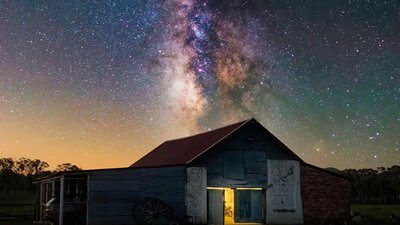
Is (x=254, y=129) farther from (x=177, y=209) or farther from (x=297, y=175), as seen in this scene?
(x=177, y=209)

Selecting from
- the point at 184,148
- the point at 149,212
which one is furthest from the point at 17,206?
the point at 149,212

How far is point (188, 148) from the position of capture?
3500cm

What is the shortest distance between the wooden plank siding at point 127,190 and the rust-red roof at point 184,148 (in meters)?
1.32

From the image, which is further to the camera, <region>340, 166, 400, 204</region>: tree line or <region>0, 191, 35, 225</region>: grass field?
<region>340, 166, 400, 204</region>: tree line

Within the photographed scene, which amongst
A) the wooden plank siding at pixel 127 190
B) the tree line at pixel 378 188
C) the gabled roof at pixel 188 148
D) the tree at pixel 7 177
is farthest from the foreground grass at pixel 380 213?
the tree at pixel 7 177

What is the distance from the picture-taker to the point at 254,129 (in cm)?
3241

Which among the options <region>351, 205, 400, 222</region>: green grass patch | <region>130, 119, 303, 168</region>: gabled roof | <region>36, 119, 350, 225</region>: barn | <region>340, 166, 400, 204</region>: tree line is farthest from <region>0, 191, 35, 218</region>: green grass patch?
<region>340, 166, 400, 204</region>: tree line

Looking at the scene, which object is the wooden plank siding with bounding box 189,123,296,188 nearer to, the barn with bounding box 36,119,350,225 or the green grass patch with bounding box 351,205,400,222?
the barn with bounding box 36,119,350,225

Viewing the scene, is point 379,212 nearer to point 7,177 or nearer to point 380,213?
point 380,213

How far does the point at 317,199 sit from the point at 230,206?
5.92 m

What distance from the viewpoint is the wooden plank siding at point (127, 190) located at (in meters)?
28.3

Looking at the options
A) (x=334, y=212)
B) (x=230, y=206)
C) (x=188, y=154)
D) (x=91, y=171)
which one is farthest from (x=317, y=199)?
(x=91, y=171)

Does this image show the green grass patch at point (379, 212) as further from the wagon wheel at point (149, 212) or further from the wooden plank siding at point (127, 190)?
the wagon wheel at point (149, 212)

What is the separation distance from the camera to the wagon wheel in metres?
28.6
